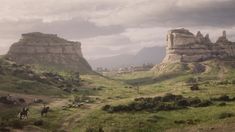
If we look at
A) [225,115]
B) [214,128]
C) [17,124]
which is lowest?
[214,128]

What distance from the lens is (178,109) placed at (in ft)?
294

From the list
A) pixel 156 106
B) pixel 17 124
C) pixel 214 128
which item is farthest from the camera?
pixel 156 106

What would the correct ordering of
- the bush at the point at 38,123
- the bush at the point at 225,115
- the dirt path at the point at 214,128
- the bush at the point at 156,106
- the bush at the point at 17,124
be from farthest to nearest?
the bush at the point at 156,106, the bush at the point at 38,123, the bush at the point at 225,115, the bush at the point at 17,124, the dirt path at the point at 214,128

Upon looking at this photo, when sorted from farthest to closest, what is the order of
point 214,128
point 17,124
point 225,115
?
1. point 225,115
2. point 17,124
3. point 214,128

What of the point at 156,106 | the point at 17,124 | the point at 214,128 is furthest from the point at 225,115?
the point at 17,124

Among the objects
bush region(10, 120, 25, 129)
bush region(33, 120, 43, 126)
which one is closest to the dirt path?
bush region(33, 120, 43, 126)

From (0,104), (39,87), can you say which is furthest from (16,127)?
(39,87)

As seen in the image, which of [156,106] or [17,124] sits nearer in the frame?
[17,124]

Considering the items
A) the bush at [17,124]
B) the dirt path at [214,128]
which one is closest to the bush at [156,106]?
the dirt path at [214,128]

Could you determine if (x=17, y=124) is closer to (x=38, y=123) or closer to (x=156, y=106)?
(x=38, y=123)

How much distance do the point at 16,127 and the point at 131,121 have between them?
22.6 meters

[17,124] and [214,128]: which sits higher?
[17,124]

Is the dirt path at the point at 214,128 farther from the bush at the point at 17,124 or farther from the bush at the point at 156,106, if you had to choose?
the bush at the point at 17,124

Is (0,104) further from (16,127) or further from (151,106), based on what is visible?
(151,106)
